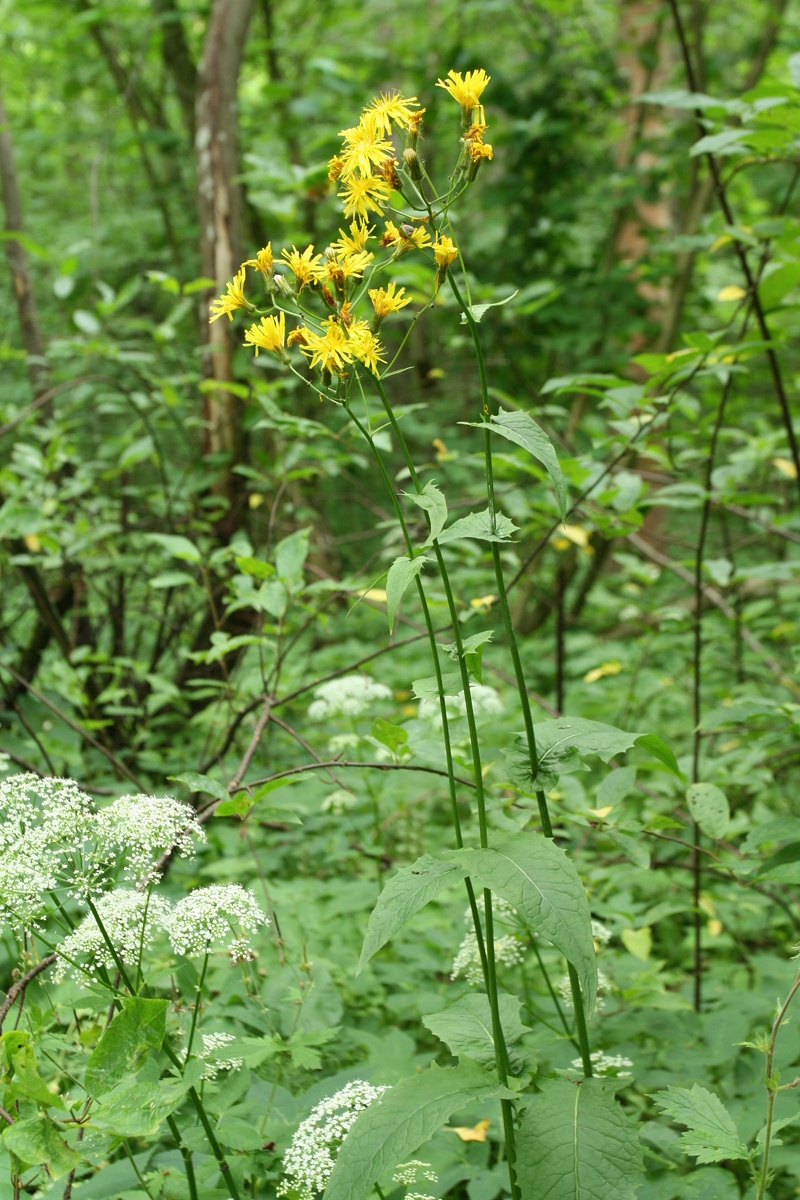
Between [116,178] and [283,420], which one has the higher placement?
[116,178]

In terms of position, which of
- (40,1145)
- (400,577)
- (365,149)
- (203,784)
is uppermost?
(365,149)

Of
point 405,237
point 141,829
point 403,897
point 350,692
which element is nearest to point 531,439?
point 405,237

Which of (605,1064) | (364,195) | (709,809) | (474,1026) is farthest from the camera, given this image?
(709,809)

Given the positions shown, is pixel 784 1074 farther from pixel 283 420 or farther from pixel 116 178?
pixel 116 178

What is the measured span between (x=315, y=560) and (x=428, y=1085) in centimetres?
455

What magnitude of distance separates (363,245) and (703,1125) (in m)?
1.21

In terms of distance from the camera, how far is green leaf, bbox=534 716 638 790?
1.12 meters

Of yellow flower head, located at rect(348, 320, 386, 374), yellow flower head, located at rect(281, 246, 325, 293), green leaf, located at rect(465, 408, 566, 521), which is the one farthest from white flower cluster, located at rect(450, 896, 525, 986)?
yellow flower head, located at rect(281, 246, 325, 293)

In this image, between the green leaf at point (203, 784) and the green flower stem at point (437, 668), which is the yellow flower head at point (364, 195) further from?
the green leaf at point (203, 784)

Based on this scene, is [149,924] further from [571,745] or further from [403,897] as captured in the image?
[571,745]

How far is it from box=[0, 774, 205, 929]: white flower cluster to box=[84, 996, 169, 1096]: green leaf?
159 mm

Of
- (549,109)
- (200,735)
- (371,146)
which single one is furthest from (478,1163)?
(549,109)

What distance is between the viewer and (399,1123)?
39.5 inches

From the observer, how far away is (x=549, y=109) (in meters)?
5.68
